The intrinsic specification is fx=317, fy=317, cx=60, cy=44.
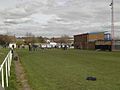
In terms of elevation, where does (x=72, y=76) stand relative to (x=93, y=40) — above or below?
below

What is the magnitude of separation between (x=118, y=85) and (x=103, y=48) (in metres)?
93.9

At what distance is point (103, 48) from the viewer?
10788 centimetres

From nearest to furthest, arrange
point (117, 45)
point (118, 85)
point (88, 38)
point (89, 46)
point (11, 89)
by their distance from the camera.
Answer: point (11, 89)
point (118, 85)
point (117, 45)
point (89, 46)
point (88, 38)

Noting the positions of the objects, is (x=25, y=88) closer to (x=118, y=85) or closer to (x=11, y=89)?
(x=11, y=89)

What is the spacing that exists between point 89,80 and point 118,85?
2.44 meters

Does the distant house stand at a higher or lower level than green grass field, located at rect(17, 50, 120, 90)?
higher

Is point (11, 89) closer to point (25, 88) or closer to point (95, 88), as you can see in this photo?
point (25, 88)

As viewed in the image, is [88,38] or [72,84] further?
[88,38]

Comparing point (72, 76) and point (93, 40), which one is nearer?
point (72, 76)

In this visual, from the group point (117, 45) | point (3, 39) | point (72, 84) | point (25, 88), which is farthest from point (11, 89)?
point (3, 39)

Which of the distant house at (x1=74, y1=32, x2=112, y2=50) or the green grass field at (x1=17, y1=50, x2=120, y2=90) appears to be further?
the distant house at (x1=74, y1=32, x2=112, y2=50)

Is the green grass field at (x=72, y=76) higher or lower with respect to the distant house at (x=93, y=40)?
lower

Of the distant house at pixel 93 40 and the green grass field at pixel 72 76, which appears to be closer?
the green grass field at pixel 72 76

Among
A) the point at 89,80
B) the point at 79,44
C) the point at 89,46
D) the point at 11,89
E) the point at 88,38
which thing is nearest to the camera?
the point at 11,89
